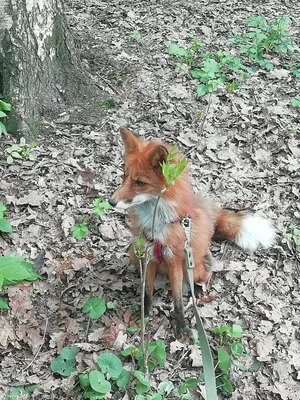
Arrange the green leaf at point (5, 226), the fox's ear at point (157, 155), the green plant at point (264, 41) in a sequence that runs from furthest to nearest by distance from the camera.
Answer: the green plant at point (264, 41)
the green leaf at point (5, 226)
the fox's ear at point (157, 155)

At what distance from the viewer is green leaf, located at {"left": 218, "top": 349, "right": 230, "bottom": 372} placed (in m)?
3.81

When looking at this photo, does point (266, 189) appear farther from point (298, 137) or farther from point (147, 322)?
point (147, 322)

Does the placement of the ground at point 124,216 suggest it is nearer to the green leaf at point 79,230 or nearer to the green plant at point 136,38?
the green plant at point 136,38

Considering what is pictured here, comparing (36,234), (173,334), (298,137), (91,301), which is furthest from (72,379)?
(298,137)

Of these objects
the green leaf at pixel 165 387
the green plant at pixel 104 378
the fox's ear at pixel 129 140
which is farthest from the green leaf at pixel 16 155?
the green leaf at pixel 165 387

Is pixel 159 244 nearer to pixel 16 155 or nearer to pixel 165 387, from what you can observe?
pixel 165 387

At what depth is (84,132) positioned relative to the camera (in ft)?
20.0

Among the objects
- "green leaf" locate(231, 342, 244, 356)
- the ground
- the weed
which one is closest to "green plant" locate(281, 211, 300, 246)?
the ground

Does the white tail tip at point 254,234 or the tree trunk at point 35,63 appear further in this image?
the tree trunk at point 35,63

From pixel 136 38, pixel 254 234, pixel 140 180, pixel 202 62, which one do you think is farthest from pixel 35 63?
pixel 254 234

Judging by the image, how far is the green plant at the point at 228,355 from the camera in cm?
379

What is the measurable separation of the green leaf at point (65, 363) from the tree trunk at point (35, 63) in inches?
114

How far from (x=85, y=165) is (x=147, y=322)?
2242 millimetres

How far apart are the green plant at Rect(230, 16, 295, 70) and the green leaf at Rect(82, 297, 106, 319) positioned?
192 inches
